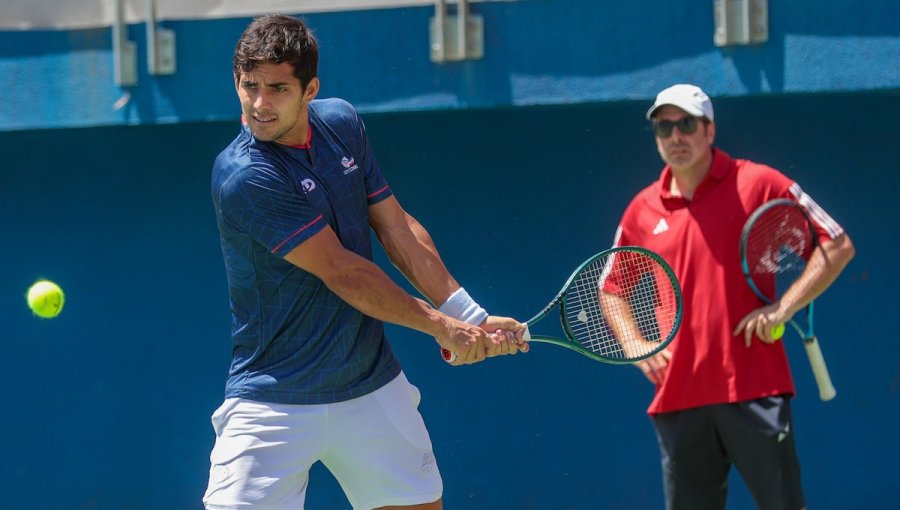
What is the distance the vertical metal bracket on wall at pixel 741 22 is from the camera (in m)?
5.23

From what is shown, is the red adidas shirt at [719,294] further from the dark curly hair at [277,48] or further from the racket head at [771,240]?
the dark curly hair at [277,48]

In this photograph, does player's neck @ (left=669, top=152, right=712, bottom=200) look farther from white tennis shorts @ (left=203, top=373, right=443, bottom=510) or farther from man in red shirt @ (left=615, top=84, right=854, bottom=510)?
white tennis shorts @ (left=203, top=373, right=443, bottom=510)

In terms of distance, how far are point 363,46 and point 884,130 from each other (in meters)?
2.12

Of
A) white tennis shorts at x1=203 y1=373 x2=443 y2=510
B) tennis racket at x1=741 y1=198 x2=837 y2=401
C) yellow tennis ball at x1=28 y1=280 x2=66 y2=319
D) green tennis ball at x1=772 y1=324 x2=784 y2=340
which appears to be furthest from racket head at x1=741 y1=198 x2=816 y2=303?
yellow tennis ball at x1=28 y1=280 x2=66 y2=319

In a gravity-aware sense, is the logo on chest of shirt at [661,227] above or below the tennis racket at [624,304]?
above

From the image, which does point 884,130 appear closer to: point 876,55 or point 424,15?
point 876,55

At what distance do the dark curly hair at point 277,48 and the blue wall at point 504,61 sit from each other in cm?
143

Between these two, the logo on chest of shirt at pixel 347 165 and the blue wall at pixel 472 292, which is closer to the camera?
the logo on chest of shirt at pixel 347 165

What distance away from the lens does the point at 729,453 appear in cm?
471

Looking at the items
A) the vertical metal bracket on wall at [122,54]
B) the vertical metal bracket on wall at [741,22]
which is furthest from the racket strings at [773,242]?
the vertical metal bracket on wall at [122,54]

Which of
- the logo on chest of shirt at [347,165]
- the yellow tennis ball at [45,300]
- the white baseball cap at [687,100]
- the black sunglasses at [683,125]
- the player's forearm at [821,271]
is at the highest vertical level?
the white baseball cap at [687,100]

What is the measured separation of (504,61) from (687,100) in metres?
0.91

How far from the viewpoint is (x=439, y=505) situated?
426cm

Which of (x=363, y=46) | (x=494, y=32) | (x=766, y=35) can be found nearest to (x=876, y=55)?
(x=766, y=35)
